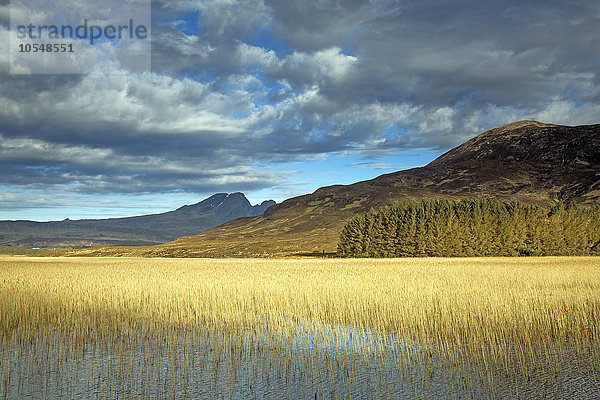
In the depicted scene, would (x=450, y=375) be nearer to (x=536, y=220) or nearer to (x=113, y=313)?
(x=113, y=313)

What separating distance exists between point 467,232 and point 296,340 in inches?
2516

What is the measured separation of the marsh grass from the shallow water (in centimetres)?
4

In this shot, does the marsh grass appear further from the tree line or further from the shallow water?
the tree line

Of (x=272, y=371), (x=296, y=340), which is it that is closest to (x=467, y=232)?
(x=296, y=340)

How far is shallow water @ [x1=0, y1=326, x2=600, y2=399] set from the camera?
8.44m

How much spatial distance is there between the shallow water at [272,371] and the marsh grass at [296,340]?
0.04 meters

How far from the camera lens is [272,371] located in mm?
9828

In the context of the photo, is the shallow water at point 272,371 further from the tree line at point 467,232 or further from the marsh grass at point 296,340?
the tree line at point 467,232

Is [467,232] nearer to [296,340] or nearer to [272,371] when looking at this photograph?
[296,340]

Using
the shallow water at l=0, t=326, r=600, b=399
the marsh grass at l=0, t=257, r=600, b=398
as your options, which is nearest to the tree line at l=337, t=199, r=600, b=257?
the marsh grass at l=0, t=257, r=600, b=398

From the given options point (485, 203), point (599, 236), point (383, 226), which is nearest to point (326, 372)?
point (383, 226)

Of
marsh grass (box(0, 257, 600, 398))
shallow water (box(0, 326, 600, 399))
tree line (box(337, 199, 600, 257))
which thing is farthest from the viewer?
tree line (box(337, 199, 600, 257))

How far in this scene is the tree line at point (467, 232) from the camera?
69562mm

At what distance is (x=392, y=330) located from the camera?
1388 centimetres
